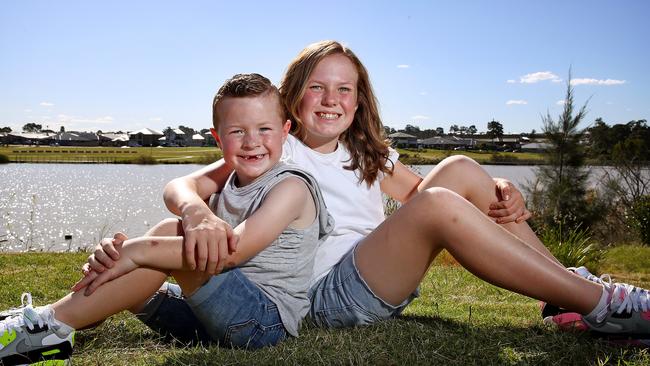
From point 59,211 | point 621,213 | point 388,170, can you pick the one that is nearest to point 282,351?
point 388,170

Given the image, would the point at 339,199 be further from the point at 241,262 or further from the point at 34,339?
the point at 34,339

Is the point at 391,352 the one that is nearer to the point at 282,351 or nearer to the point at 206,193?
the point at 282,351

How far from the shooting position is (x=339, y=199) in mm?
2609

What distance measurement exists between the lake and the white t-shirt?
13.4 ft

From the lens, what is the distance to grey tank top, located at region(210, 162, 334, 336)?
84.8 inches

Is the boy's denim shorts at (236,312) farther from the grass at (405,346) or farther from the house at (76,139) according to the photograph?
the house at (76,139)

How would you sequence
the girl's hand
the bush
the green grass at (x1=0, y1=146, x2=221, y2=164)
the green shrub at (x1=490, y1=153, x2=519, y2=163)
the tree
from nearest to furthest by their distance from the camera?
the girl's hand
the bush
the tree
the green shrub at (x1=490, y1=153, x2=519, y2=163)
the green grass at (x1=0, y1=146, x2=221, y2=164)

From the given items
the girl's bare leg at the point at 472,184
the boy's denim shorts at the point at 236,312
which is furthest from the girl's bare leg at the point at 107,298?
the girl's bare leg at the point at 472,184

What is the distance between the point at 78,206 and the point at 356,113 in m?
30.3

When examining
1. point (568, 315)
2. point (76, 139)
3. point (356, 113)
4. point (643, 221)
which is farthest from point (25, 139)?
point (568, 315)

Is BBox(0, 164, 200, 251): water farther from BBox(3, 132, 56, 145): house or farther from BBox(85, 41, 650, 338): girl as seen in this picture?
BBox(3, 132, 56, 145): house

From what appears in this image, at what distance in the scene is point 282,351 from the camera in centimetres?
212

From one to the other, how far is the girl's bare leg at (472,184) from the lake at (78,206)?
4.53 metres

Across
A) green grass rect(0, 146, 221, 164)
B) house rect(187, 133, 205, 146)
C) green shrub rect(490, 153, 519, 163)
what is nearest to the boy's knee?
green shrub rect(490, 153, 519, 163)
